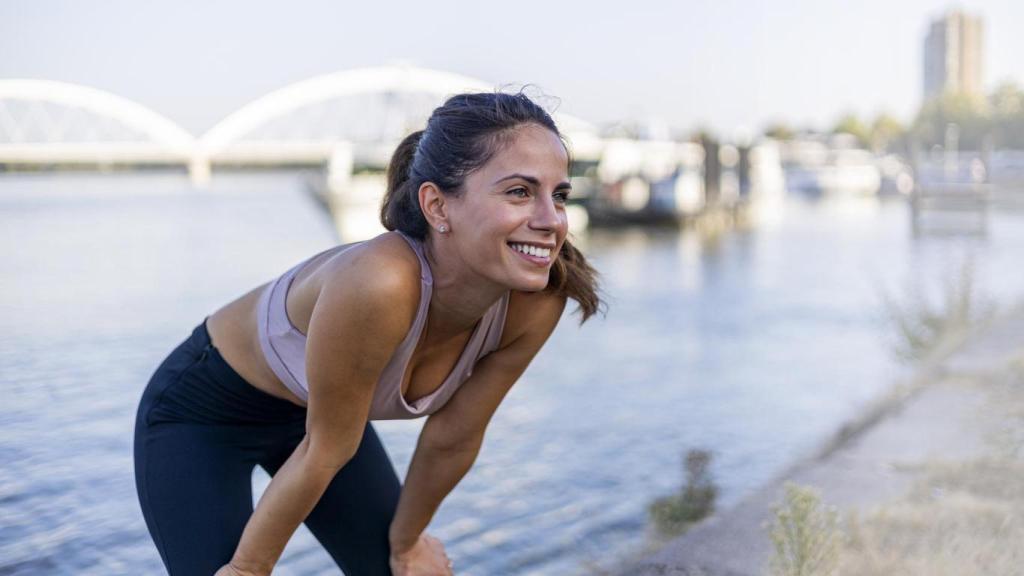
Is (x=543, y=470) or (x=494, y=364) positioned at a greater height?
(x=494, y=364)

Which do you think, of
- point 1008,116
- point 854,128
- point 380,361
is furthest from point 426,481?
point 854,128

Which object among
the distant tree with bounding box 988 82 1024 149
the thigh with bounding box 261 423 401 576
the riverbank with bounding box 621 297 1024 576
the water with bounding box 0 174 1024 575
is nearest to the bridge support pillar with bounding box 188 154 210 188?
the water with bounding box 0 174 1024 575

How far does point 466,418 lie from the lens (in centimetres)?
202

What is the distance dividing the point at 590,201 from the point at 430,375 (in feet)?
127

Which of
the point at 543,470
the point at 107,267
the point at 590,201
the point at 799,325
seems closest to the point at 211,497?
the point at 543,470

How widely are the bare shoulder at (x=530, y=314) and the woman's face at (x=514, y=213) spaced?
21 cm

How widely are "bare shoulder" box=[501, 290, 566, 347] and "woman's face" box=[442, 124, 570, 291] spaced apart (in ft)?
0.69

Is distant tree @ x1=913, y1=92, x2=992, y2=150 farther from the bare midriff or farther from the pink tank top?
the bare midriff

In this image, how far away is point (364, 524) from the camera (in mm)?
2160

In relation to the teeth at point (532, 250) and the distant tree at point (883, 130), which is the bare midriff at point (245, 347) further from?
the distant tree at point (883, 130)

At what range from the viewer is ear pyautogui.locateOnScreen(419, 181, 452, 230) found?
1694 mm

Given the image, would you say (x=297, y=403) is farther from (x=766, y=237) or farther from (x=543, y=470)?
(x=766, y=237)

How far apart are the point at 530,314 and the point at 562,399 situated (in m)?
5.83

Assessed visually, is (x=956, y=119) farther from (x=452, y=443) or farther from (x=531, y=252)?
(x=531, y=252)
